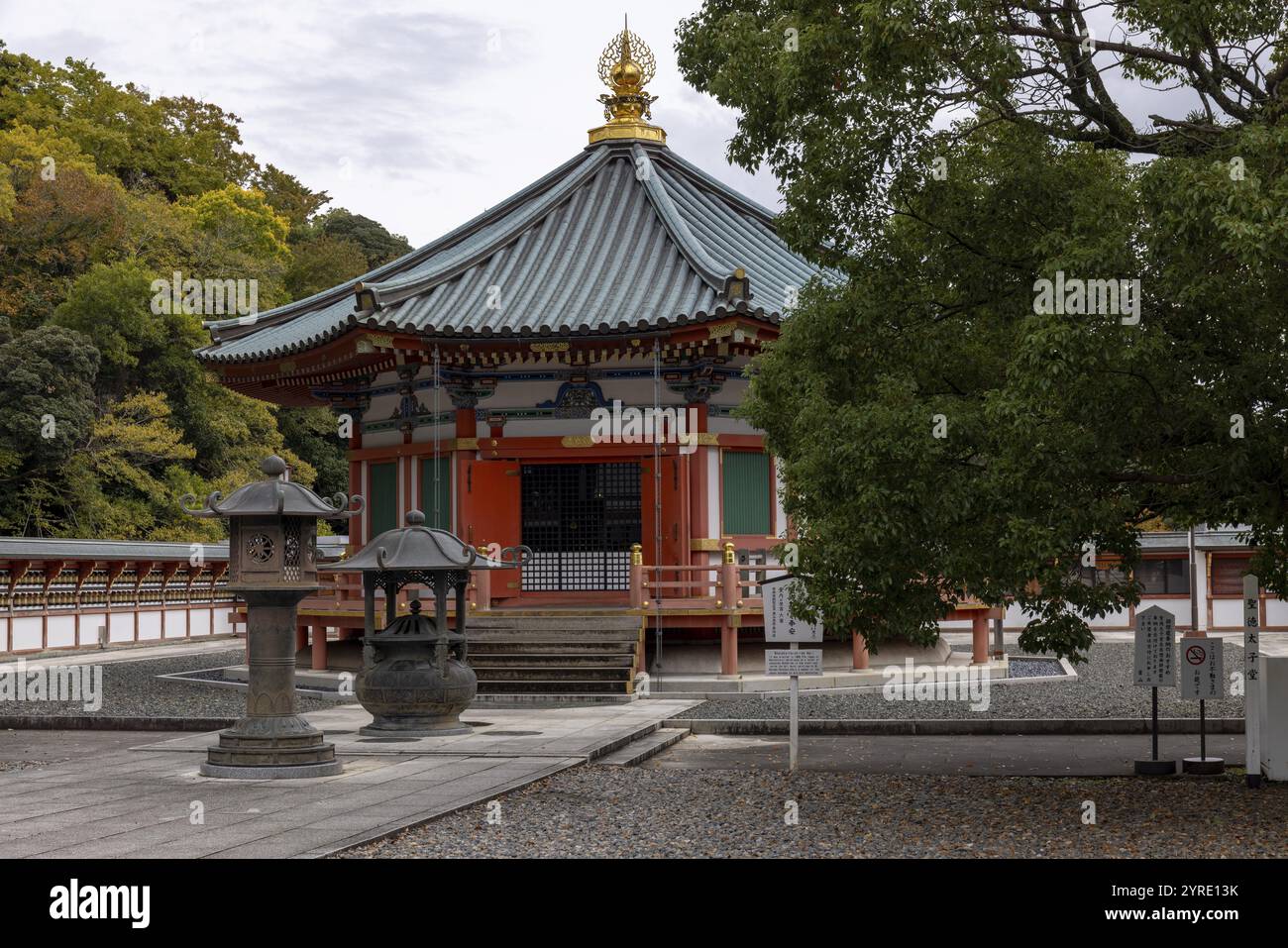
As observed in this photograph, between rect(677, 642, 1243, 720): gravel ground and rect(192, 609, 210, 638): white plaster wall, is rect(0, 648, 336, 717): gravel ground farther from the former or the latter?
rect(192, 609, 210, 638): white plaster wall

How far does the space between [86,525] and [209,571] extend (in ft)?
13.0

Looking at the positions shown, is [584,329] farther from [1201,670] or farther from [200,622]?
[200,622]

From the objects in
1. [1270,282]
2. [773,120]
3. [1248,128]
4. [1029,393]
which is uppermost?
[773,120]

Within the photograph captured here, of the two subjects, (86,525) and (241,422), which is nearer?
(86,525)

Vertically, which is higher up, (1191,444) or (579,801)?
(1191,444)

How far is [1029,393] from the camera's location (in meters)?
8.96

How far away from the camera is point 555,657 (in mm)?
19578

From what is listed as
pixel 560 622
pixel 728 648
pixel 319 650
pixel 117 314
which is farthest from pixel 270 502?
pixel 117 314

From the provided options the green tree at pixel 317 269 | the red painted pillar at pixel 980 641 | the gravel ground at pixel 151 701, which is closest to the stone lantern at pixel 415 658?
the gravel ground at pixel 151 701

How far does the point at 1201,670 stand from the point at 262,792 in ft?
27.5

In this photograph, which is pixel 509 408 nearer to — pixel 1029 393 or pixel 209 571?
pixel 1029 393

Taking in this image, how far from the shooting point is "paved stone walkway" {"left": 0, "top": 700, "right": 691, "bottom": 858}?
8.66 metres

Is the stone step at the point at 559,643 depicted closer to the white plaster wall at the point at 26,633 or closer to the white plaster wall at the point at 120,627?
the white plaster wall at the point at 26,633

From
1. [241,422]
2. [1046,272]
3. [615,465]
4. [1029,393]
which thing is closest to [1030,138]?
[1046,272]
